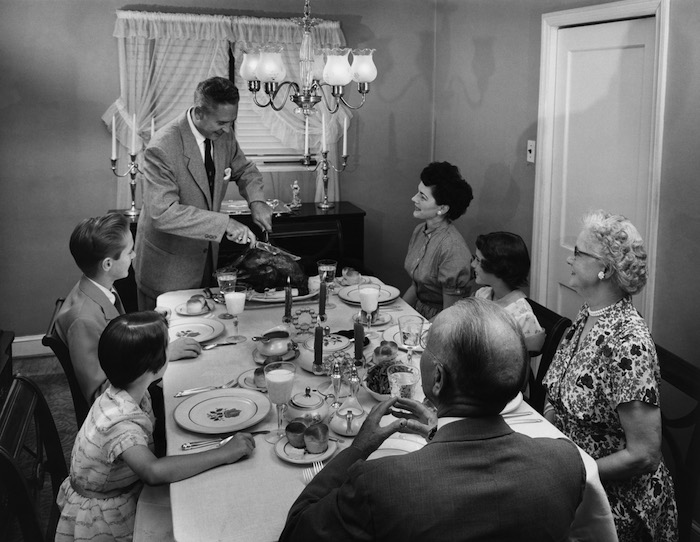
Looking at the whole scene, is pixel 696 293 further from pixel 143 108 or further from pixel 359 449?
pixel 143 108

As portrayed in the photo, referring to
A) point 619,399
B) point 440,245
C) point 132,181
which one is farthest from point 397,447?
point 132,181

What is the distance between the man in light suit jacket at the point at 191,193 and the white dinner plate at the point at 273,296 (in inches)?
9.7

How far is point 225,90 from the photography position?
3.26m

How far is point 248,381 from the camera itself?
7.47 feet

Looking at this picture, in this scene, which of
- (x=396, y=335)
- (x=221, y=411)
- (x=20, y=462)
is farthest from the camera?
(x=396, y=335)

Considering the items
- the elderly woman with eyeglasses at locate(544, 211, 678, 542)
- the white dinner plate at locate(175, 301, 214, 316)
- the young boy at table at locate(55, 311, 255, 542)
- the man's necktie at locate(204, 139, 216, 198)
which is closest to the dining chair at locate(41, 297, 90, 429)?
the young boy at table at locate(55, 311, 255, 542)

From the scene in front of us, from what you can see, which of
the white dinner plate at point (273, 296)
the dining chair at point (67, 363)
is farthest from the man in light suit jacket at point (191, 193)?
the dining chair at point (67, 363)

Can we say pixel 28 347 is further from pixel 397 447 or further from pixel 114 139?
pixel 397 447

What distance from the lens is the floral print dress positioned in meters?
1.99

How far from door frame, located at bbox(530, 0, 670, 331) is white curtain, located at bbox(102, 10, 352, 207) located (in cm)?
172

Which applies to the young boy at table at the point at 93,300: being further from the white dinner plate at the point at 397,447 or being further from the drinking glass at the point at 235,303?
the white dinner plate at the point at 397,447

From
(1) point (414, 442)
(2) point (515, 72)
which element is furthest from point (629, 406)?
(2) point (515, 72)

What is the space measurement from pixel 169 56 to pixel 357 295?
7.75 feet

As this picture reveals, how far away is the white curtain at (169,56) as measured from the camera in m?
→ 4.57
